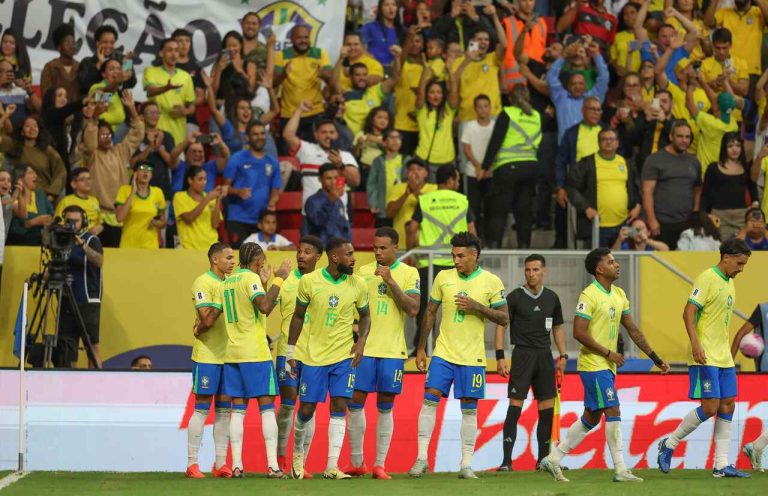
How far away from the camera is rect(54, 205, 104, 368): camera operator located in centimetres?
1723

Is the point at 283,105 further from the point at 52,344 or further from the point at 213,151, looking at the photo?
the point at 52,344

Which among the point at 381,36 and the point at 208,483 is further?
the point at 381,36

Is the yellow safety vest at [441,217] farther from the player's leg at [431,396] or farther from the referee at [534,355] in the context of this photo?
the player's leg at [431,396]

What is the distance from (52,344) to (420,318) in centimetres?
463

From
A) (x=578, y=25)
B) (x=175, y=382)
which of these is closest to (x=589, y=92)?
(x=578, y=25)

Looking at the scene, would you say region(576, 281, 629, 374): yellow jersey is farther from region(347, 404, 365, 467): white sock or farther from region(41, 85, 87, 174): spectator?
region(41, 85, 87, 174): spectator

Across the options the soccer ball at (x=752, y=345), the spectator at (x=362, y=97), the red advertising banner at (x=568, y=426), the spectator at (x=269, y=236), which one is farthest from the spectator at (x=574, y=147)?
the red advertising banner at (x=568, y=426)

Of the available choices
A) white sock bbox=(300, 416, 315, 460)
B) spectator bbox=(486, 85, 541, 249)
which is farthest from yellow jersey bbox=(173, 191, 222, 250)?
white sock bbox=(300, 416, 315, 460)

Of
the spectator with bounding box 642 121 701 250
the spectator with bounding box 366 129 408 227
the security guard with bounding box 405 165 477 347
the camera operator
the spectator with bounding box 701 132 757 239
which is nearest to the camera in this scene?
the camera operator

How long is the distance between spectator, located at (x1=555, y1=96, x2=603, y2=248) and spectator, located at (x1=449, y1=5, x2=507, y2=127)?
1.31 metres

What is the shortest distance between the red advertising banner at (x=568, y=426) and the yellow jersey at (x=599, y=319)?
2.30m

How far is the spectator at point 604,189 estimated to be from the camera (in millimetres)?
19656

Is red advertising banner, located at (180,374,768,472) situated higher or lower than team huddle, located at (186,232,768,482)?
lower

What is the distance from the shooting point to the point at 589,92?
69.9ft
